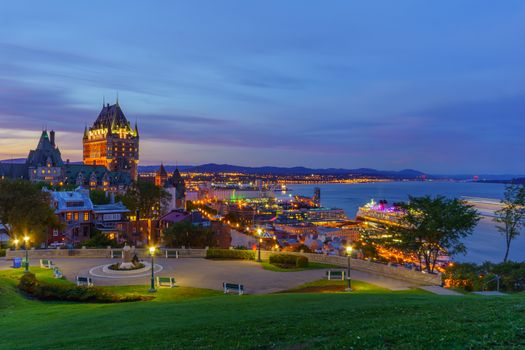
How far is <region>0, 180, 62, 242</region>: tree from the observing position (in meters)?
39.7

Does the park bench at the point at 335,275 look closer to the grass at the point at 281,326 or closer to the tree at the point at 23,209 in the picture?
the grass at the point at 281,326

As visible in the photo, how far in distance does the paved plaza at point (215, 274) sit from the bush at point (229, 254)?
1.01 metres

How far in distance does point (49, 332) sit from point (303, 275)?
18400 millimetres

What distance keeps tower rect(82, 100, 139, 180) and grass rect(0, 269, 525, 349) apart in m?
154

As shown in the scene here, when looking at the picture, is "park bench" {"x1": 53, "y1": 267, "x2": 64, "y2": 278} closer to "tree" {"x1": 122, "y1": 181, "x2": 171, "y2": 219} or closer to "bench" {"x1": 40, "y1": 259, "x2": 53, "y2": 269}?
"bench" {"x1": 40, "y1": 259, "x2": 53, "y2": 269}

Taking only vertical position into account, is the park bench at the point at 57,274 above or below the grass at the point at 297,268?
above

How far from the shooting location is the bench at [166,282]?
24625 millimetres

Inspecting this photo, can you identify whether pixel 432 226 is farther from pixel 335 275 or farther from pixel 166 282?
pixel 166 282

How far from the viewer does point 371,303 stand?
1420 cm

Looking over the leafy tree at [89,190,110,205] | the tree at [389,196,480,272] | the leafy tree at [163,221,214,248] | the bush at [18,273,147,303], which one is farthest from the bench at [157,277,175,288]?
the leafy tree at [89,190,110,205]

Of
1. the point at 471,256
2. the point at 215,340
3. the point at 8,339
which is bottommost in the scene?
the point at 471,256

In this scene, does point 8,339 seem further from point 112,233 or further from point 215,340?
point 112,233

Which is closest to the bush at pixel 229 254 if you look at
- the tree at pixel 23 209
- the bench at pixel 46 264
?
the bench at pixel 46 264

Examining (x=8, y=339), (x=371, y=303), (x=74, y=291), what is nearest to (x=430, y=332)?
(x=371, y=303)
